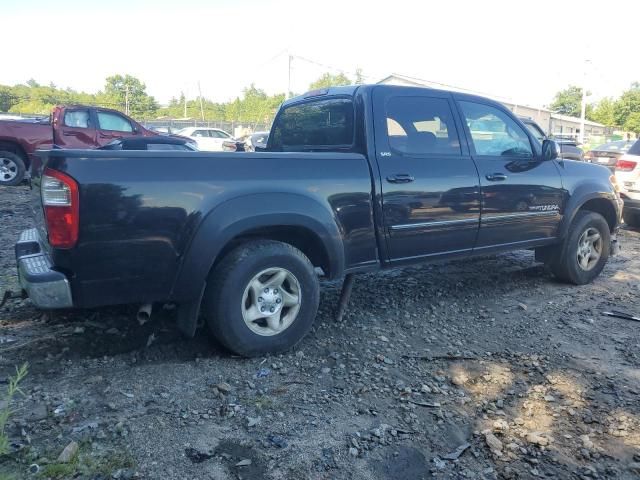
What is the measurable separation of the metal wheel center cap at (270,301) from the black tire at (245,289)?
7 cm

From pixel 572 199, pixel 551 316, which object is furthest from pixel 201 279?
pixel 572 199

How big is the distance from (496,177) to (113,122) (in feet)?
33.9

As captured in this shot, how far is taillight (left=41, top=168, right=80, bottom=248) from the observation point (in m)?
3.07

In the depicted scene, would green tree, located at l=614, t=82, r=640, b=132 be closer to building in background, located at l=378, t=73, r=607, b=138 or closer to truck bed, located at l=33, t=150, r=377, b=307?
building in background, located at l=378, t=73, r=607, b=138

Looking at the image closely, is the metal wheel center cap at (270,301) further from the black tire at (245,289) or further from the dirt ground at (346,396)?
the dirt ground at (346,396)

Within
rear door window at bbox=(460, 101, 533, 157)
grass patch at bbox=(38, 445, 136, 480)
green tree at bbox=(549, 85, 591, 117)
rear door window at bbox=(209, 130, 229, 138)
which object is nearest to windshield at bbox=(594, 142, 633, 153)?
rear door window at bbox=(460, 101, 533, 157)

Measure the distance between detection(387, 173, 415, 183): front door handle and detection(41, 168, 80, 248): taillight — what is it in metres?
2.21

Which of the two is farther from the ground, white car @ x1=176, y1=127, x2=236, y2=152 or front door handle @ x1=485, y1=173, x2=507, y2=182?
white car @ x1=176, y1=127, x2=236, y2=152

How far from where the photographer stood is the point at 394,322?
15.2 feet

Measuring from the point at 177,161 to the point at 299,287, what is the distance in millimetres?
1188

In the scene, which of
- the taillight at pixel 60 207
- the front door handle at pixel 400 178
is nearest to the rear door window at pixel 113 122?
Result: the front door handle at pixel 400 178

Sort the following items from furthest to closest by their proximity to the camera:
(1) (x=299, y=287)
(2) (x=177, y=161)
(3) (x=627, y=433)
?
1. (1) (x=299, y=287)
2. (2) (x=177, y=161)
3. (3) (x=627, y=433)

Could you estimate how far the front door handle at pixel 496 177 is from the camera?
4.86 metres

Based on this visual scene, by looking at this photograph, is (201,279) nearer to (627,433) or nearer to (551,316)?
(627,433)
